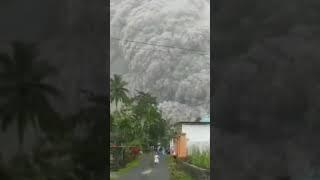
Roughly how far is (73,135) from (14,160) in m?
0.43

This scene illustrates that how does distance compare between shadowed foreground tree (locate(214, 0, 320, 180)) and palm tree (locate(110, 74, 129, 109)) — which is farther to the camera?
palm tree (locate(110, 74, 129, 109))

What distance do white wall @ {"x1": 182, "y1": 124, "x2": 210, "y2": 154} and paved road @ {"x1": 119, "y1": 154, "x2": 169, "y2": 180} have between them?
9.3 inches

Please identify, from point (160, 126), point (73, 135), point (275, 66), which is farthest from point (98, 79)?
point (275, 66)

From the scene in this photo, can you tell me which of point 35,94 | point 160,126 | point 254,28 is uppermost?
point 254,28

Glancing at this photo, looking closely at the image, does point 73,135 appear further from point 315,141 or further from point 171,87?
point 315,141

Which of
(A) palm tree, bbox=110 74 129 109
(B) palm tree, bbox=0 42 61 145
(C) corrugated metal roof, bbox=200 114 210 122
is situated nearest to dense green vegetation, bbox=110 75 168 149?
(A) palm tree, bbox=110 74 129 109

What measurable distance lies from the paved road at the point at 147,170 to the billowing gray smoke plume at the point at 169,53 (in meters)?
0.37

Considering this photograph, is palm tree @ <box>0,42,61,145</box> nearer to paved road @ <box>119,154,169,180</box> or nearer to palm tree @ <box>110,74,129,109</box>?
palm tree @ <box>110,74,129,109</box>

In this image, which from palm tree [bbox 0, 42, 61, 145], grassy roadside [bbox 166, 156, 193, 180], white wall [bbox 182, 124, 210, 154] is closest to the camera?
palm tree [bbox 0, 42, 61, 145]

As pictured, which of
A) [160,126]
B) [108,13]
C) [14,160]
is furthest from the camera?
[160,126]

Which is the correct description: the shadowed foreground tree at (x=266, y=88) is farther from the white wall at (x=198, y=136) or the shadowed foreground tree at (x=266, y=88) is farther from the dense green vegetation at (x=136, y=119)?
the dense green vegetation at (x=136, y=119)

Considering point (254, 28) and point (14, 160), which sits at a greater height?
point (254, 28)

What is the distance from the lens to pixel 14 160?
2812mm

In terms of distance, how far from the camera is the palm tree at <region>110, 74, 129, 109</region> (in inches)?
124
